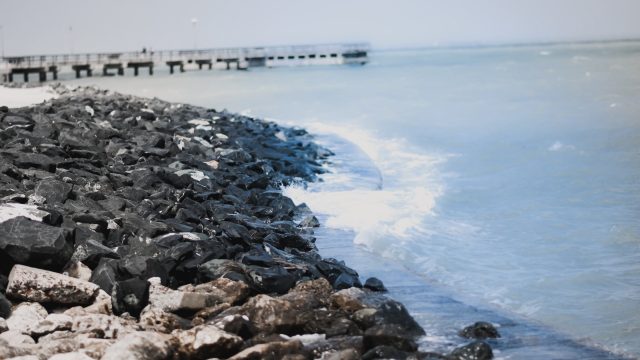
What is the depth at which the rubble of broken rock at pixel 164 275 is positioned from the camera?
4.48 m

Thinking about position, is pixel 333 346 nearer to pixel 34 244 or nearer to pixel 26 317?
pixel 26 317

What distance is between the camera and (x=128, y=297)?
498cm

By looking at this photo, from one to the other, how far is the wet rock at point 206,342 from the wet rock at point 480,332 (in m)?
1.69

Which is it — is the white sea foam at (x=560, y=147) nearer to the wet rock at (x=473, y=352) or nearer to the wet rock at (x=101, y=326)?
the wet rock at (x=473, y=352)

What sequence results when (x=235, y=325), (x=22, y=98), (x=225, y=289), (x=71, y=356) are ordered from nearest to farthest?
1. (x=71, y=356)
2. (x=235, y=325)
3. (x=225, y=289)
4. (x=22, y=98)

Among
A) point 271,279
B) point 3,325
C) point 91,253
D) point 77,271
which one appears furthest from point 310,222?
point 3,325

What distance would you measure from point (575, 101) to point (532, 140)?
11923mm

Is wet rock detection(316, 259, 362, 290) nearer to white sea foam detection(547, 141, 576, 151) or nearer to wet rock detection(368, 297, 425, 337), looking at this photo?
wet rock detection(368, 297, 425, 337)

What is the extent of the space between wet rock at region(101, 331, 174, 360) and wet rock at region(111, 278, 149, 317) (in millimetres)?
629

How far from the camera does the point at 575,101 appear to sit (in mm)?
29641

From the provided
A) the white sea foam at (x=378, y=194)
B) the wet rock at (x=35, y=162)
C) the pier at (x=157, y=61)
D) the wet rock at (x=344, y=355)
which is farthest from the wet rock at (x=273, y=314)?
the pier at (x=157, y=61)

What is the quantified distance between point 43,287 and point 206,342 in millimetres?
1222

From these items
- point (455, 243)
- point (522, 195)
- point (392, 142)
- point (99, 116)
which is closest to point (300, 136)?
point (392, 142)

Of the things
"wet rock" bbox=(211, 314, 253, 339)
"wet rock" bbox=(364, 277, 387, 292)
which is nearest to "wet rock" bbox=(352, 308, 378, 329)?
"wet rock" bbox=(211, 314, 253, 339)
